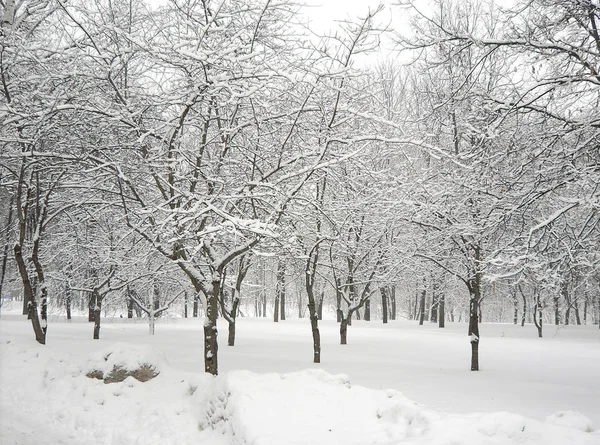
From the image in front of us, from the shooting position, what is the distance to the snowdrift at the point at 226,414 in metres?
4.50

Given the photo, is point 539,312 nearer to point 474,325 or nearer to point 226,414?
point 474,325

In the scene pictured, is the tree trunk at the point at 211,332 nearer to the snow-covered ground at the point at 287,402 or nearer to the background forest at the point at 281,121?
the background forest at the point at 281,121

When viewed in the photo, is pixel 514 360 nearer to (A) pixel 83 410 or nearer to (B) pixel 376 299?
(A) pixel 83 410

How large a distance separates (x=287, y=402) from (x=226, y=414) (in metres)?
0.78

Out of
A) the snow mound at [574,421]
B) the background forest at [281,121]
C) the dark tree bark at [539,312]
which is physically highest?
the background forest at [281,121]

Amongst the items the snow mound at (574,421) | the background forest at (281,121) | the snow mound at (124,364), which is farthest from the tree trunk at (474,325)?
the snow mound at (124,364)

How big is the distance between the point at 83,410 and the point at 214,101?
17.3 feet

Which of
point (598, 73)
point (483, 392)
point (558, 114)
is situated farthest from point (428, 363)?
point (598, 73)

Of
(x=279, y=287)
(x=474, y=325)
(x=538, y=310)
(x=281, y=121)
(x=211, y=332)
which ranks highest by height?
(x=281, y=121)

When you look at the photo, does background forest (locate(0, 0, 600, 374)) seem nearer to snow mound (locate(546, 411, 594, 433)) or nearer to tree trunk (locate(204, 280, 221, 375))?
tree trunk (locate(204, 280, 221, 375))

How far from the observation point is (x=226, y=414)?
5.47 m

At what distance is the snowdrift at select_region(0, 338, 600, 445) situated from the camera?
177 inches

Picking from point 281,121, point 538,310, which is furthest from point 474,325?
point 538,310

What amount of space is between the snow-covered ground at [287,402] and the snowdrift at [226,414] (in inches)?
0.6
